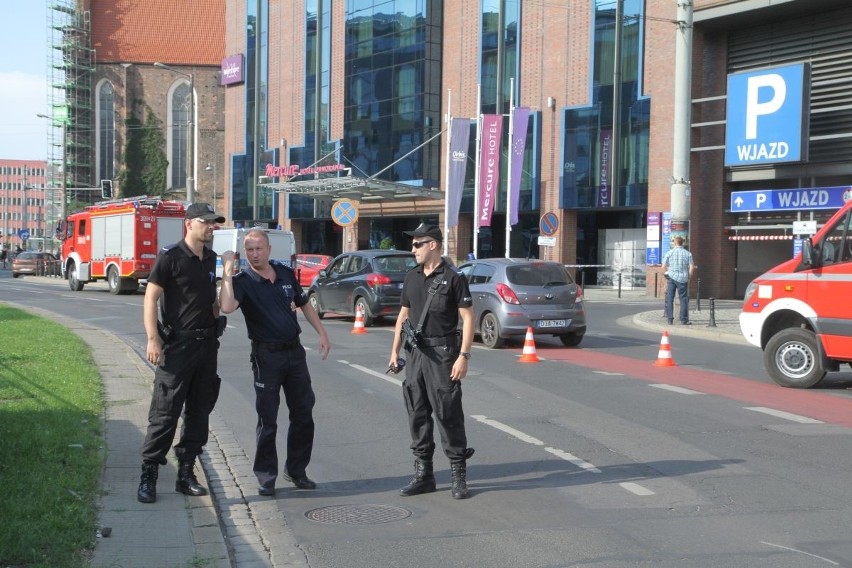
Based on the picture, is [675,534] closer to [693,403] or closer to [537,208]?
[693,403]

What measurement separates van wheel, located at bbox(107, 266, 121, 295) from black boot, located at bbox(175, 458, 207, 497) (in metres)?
30.2

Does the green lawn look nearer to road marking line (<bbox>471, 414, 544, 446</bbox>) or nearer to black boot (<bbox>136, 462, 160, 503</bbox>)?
black boot (<bbox>136, 462, 160, 503</bbox>)

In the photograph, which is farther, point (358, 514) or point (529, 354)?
point (529, 354)

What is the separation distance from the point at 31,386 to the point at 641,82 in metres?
30.3

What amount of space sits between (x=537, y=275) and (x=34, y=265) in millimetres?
47949

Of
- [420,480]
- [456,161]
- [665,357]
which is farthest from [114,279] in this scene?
[420,480]

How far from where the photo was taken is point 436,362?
6512 millimetres

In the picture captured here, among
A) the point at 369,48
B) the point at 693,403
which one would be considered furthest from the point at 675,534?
the point at 369,48

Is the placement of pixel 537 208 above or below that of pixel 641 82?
below

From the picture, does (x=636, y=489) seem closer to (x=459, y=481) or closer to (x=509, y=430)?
(x=459, y=481)

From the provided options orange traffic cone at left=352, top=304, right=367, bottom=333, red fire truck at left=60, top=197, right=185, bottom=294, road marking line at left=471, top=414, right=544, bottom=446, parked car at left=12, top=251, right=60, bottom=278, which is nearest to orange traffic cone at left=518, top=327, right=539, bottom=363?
road marking line at left=471, top=414, right=544, bottom=446

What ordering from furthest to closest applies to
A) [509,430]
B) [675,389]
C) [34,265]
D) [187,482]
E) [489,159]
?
[34,265]
[489,159]
[675,389]
[509,430]
[187,482]

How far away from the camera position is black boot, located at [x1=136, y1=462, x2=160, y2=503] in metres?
6.12

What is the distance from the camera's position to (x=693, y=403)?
1067cm
